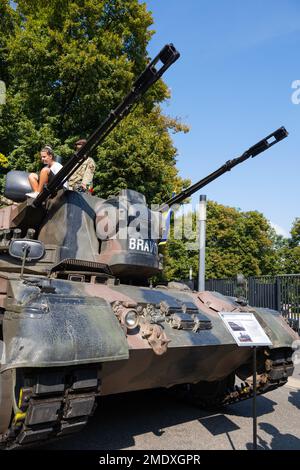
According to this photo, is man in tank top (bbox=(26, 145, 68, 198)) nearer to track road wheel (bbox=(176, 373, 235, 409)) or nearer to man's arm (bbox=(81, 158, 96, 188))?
man's arm (bbox=(81, 158, 96, 188))

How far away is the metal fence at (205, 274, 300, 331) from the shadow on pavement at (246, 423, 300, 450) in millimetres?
7087

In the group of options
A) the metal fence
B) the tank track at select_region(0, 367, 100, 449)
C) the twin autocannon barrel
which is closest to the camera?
the tank track at select_region(0, 367, 100, 449)

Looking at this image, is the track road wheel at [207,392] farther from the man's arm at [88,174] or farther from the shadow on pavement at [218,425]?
the man's arm at [88,174]

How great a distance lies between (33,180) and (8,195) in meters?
0.48

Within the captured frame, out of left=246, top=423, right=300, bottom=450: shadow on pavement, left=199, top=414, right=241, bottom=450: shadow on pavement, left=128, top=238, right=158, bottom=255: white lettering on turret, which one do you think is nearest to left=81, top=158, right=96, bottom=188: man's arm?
left=128, top=238, right=158, bottom=255: white lettering on turret

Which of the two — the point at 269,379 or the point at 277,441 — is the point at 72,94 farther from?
the point at 277,441

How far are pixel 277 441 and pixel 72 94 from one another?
14.4 meters

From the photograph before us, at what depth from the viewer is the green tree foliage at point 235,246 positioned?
42219mm

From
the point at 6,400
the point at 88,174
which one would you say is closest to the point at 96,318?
the point at 6,400

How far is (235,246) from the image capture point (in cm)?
4394

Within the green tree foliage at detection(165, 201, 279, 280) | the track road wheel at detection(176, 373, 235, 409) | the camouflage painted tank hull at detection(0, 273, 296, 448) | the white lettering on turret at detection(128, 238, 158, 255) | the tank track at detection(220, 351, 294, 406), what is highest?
the green tree foliage at detection(165, 201, 279, 280)

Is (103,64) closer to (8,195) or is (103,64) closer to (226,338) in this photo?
(8,195)

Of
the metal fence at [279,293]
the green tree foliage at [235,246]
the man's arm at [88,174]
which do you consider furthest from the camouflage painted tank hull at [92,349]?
the green tree foliage at [235,246]

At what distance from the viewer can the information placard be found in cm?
508
